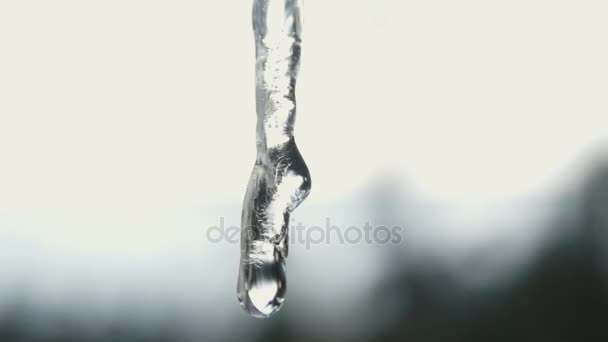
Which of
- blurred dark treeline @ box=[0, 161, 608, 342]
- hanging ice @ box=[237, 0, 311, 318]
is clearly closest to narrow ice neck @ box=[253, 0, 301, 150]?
hanging ice @ box=[237, 0, 311, 318]

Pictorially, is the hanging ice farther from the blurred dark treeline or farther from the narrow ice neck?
the blurred dark treeline

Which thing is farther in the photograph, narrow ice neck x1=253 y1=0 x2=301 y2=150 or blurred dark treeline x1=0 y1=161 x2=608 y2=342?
blurred dark treeline x1=0 y1=161 x2=608 y2=342

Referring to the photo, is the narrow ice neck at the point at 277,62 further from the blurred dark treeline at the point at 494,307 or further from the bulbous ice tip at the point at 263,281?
the blurred dark treeline at the point at 494,307

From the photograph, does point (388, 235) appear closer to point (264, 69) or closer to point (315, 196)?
point (315, 196)

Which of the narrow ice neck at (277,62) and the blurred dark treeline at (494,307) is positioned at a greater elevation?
the blurred dark treeline at (494,307)

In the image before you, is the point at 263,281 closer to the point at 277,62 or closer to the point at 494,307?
the point at 277,62

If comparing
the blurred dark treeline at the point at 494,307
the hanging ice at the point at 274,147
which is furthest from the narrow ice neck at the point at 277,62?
the blurred dark treeline at the point at 494,307

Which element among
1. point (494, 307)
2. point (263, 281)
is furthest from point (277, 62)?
point (494, 307)
